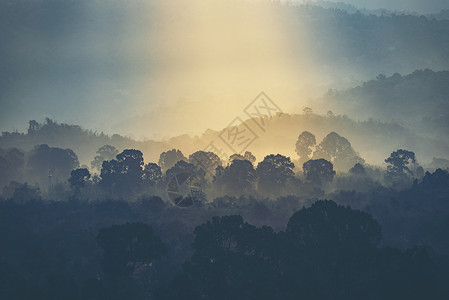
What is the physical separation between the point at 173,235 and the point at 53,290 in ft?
96.6

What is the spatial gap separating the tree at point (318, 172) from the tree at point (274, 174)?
4707mm

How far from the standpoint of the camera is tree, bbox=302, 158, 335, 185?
12138cm

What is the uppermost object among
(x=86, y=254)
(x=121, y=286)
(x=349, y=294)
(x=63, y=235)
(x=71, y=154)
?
(x=71, y=154)

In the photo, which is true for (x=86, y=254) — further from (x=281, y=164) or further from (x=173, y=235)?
(x=281, y=164)

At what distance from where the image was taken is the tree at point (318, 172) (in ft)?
398

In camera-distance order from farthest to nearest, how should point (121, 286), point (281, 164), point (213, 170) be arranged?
point (213, 170) < point (281, 164) < point (121, 286)

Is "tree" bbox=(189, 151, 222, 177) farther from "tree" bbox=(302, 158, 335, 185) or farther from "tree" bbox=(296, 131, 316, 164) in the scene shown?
"tree" bbox=(296, 131, 316, 164)

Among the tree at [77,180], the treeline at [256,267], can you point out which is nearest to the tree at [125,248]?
the treeline at [256,267]

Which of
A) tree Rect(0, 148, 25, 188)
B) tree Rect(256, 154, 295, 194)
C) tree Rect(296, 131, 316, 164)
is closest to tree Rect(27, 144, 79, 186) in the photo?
tree Rect(0, 148, 25, 188)

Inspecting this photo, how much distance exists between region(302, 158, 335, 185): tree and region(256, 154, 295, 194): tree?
185 inches

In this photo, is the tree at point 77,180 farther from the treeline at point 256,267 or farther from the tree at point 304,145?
the tree at point 304,145

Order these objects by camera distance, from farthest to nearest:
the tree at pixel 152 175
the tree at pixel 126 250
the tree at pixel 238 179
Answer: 1. the tree at pixel 152 175
2. the tree at pixel 238 179
3. the tree at pixel 126 250

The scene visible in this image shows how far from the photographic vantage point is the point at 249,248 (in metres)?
67.6

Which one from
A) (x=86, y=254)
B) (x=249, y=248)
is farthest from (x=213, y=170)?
(x=249, y=248)
